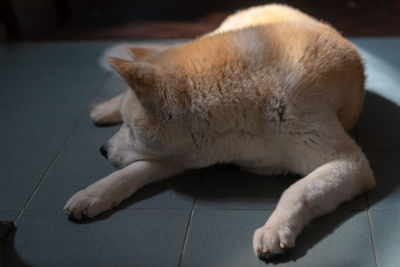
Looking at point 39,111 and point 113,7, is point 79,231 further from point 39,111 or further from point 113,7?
point 113,7

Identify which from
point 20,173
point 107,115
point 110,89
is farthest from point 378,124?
point 20,173

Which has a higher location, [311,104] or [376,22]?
[311,104]

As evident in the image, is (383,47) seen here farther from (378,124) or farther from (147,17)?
(147,17)

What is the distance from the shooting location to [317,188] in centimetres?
221

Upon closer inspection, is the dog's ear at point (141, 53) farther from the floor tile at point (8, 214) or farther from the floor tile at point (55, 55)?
the floor tile at point (55, 55)

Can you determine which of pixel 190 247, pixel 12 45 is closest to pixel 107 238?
pixel 190 247

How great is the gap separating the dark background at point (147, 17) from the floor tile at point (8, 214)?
8.90 feet

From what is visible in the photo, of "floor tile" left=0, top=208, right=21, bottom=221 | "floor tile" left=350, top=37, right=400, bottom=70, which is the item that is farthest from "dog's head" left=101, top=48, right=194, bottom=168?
"floor tile" left=350, top=37, right=400, bottom=70

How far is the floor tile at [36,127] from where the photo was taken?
314cm

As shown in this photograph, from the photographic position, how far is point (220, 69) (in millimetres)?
2281

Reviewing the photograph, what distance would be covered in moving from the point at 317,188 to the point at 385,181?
52 cm

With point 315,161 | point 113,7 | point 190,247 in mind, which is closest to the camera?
point 190,247

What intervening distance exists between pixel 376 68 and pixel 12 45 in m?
3.47

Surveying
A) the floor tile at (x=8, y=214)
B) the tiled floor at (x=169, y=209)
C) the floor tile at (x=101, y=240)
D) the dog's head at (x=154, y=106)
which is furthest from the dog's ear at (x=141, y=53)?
the floor tile at (x=8, y=214)
